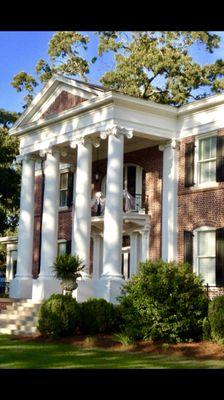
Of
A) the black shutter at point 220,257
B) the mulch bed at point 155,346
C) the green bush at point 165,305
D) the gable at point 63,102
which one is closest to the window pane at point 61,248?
the gable at point 63,102

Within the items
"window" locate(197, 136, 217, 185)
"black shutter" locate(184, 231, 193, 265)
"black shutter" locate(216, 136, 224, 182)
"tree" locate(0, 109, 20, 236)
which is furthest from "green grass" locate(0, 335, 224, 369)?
"tree" locate(0, 109, 20, 236)

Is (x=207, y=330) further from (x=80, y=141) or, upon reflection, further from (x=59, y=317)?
(x=80, y=141)

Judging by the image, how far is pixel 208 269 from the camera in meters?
20.7

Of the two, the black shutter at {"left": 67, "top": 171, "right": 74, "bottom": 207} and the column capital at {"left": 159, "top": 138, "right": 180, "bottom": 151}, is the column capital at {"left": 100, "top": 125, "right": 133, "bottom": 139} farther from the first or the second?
the black shutter at {"left": 67, "top": 171, "right": 74, "bottom": 207}

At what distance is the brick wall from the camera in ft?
67.8

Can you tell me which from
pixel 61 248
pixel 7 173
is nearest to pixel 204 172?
pixel 61 248

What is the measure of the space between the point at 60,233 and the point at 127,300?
11.2 meters

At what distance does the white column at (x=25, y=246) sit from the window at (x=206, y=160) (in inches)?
296

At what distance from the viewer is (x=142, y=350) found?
1505 centimetres

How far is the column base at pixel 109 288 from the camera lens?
65.3 feet

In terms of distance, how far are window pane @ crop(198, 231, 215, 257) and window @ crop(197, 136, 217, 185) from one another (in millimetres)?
1807

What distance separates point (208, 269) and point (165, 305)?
4.96m

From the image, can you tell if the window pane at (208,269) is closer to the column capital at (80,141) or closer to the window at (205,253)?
the window at (205,253)

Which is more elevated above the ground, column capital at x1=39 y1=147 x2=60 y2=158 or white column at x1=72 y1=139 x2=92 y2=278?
column capital at x1=39 y1=147 x2=60 y2=158
